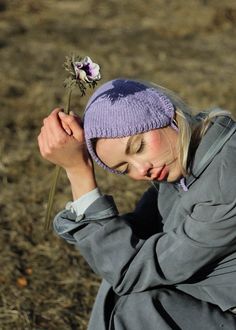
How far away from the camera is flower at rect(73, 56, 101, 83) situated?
7.07ft

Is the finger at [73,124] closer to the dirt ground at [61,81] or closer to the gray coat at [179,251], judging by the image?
the gray coat at [179,251]

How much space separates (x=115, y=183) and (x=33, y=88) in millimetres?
1767

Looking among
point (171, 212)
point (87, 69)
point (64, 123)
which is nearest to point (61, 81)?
point (171, 212)

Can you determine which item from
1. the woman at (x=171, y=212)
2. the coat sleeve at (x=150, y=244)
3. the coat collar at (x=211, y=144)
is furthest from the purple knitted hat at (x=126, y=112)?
the coat sleeve at (x=150, y=244)

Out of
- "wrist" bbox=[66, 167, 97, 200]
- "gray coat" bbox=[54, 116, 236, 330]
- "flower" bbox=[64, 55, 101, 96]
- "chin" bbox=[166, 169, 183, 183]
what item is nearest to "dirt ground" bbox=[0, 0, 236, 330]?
"gray coat" bbox=[54, 116, 236, 330]

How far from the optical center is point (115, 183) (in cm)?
459

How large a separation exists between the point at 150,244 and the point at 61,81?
4.13 meters

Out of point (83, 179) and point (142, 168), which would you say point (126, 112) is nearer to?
point (142, 168)

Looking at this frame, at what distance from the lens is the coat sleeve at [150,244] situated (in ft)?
7.14

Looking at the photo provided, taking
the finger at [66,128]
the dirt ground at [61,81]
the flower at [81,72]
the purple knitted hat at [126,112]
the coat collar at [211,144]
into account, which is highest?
the flower at [81,72]

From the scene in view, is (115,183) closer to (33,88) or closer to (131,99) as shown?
(33,88)

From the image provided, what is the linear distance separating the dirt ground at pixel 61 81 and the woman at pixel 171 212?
1.05 meters

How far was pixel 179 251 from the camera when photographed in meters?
2.21

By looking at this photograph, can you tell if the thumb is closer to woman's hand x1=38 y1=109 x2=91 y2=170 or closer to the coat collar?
woman's hand x1=38 y1=109 x2=91 y2=170
